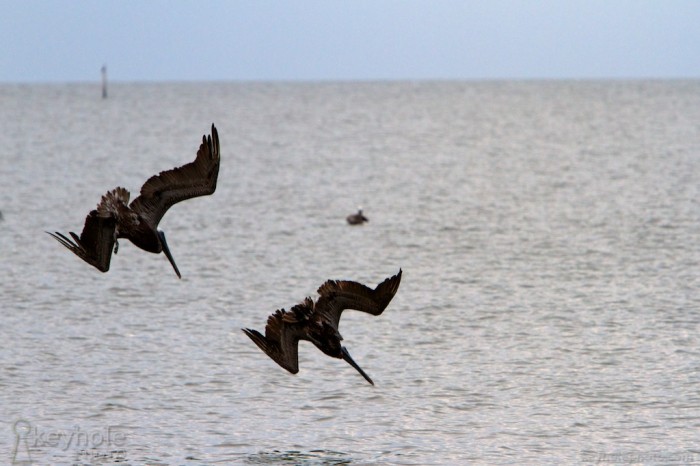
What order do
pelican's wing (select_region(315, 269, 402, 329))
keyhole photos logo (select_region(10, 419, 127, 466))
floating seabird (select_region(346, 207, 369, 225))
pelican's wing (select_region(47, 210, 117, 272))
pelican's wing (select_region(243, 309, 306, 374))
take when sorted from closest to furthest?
1. pelican's wing (select_region(315, 269, 402, 329))
2. pelican's wing (select_region(243, 309, 306, 374))
3. pelican's wing (select_region(47, 210, 117, 272))
4. keyhole photos logo (select_region(10, 419, 127, 466))
5. floating seabird (select_region(346, 207, 369, 225))

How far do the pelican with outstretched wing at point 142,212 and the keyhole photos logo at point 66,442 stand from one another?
2499mm

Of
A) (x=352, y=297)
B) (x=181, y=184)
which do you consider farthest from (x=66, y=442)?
(x=352, y=297)

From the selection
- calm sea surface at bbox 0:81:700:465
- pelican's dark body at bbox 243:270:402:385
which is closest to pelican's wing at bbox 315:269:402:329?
pelican's dark body at bbox 243:270:402:385

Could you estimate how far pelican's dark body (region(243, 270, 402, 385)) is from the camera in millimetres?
14938

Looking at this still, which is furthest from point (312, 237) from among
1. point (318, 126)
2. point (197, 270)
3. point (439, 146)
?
point (318, 126)

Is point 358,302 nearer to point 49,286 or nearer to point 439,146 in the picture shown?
point 49,286

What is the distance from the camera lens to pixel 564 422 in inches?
712

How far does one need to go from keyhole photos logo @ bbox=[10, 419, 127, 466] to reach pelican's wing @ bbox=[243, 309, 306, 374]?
8.46 feet

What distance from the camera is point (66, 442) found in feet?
56.3

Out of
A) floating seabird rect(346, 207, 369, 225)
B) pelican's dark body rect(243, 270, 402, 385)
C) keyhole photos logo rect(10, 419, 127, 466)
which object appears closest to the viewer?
pelican's dark body rect(243, 270, 402, 385)

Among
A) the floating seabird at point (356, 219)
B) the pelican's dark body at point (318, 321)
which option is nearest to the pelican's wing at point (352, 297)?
the pelican's dark body at point (318, 321)

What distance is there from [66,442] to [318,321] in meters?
4.18

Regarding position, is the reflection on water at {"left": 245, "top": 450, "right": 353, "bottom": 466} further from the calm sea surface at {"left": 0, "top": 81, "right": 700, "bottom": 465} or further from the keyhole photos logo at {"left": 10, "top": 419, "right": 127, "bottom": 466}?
the keyhole photos logo at {"left": 10, "top": 419, "right": 127, "bottom": 466}

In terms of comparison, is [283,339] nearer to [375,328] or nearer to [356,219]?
[375,328]
